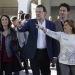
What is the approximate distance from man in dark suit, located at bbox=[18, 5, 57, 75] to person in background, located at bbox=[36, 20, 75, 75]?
0.24 m

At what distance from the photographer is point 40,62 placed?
17.4ft

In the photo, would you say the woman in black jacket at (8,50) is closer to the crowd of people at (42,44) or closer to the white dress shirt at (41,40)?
the crowd of people at (42,44)

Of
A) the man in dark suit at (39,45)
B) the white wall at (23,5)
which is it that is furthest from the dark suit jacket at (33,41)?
the white wall at (23,5)

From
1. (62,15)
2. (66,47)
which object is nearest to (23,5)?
(62,15)

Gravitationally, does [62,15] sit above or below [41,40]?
Result: above

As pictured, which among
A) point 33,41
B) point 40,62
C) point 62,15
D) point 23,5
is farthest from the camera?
point 23,5

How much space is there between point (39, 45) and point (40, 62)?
1.27 feet

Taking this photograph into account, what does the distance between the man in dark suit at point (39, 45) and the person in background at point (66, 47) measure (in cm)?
24

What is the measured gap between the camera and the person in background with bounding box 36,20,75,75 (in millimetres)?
4867

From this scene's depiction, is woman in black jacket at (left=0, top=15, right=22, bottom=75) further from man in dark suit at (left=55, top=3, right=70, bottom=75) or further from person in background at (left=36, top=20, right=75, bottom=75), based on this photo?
man in dark suit at (left=55, top=3, right=70, bottom=75)

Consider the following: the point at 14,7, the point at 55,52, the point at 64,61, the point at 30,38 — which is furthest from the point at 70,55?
the point at 14,7

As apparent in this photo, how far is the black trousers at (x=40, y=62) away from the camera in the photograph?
5223 mm

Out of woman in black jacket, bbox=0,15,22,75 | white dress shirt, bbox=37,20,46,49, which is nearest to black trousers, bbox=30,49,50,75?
white dress shirt, bbox=37,20,46,49

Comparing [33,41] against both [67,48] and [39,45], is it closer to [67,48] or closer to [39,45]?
[39,45]
